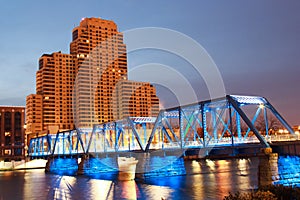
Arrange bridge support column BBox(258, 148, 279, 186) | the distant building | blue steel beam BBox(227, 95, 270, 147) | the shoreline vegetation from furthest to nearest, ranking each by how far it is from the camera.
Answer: the distant building < blue steel beam BBox(227, 95, 270, 147) < bridge support column BBox(258, 148, 279, 186) < the shoreline vegetation

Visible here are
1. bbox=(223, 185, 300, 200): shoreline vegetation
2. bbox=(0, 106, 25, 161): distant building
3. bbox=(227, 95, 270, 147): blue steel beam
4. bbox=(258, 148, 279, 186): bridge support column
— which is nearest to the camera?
bbox=(223, 185, 300, 200): shoreline vegetation

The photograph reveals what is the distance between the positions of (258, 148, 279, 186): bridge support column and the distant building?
11276cm

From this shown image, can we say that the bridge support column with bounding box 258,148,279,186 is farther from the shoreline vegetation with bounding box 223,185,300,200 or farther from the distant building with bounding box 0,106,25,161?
the distant building with bounding box 0,106,25,161

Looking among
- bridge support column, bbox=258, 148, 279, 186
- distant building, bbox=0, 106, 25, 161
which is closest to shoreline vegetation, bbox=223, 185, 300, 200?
bridge support column, bbox=258, 148, 279, 186

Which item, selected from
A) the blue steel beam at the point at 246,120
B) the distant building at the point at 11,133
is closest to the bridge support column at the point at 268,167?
the blue steel beam at the point at 246,120

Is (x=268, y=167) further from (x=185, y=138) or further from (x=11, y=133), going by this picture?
(x=11, y=133)

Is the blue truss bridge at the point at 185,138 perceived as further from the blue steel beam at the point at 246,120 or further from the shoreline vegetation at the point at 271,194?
the shoreline vegetation at the point at 271,194

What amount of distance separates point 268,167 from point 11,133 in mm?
114558

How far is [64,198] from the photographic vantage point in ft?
152

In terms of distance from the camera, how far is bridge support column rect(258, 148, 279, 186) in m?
41.2

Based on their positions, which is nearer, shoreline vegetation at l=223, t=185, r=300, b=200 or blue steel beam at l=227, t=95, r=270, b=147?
shoreline vegetation at l=223, t=185, r=300, b=200

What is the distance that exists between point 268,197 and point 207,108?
1375 inches

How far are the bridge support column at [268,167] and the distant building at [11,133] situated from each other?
370ft

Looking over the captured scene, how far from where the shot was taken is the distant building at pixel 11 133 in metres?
135
